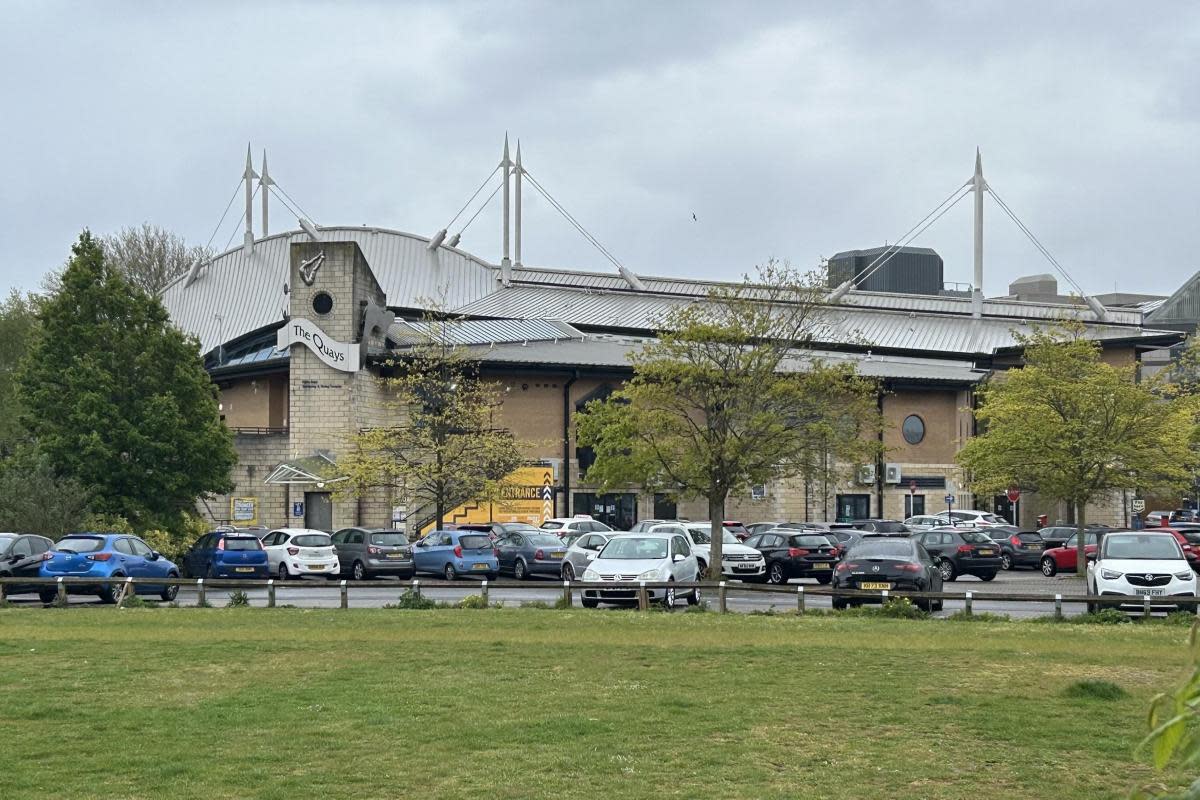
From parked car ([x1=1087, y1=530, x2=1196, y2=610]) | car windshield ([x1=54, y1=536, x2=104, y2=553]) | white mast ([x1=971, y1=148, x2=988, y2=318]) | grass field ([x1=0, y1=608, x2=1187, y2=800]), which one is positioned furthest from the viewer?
white mast ([x1=971, y1=148, x2=988, y2=318])

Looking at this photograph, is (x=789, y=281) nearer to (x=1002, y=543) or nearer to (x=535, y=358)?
(x=1002, y=543)

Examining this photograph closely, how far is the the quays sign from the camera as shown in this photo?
5675 centimetres

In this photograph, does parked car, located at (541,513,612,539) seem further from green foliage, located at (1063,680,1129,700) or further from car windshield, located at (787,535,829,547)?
green foliage, located at (1063,680,1129,700)

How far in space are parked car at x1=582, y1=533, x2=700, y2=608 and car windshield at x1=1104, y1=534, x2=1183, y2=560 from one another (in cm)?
745

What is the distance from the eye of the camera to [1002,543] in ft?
151

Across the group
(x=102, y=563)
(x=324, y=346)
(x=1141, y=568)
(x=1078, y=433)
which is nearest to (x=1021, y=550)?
(x=1078, y=433)

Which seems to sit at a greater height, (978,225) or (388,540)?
(978,225)

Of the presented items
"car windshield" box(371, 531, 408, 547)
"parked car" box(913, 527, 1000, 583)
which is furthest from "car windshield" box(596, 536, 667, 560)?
"car windshield" box(371, 531, 408, 547)

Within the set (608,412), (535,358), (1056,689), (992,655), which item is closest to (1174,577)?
(992,655)

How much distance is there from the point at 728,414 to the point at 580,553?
4.96 m

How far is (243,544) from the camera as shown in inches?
1457

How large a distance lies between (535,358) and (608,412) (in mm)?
25708

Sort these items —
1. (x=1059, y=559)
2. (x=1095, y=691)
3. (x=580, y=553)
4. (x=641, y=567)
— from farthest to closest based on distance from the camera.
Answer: (x=1059, y=559) < (x=580, y=553) < (x=641, y=567) < (x=1095, y=691)

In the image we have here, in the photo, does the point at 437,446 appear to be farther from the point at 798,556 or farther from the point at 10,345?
the point at 10,345
